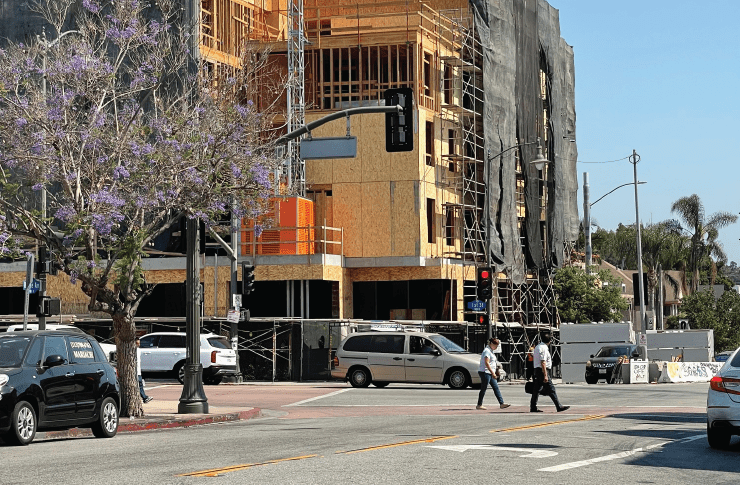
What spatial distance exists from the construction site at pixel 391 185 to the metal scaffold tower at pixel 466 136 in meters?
0.10

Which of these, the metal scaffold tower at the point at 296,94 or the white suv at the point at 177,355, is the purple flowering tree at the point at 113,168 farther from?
the metal scaffold tower at the point at 296,94

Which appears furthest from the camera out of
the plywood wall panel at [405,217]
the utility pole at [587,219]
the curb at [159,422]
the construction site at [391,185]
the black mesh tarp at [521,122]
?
the utility pole at [587,219]

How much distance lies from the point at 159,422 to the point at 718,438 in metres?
10.5

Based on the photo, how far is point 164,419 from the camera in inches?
→ 870

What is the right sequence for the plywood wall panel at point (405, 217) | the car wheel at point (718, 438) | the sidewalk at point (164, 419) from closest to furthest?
1. the car wheel at point (718, 438)
2. the sidewalk at point (164, 419)
3. the plywood wall panel at point (405, 217)

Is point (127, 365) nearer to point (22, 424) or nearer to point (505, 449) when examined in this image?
point (22, 424)

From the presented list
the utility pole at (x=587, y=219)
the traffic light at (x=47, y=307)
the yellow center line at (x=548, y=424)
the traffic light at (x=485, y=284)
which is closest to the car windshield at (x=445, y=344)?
the traffic light at (x=485, y=284)

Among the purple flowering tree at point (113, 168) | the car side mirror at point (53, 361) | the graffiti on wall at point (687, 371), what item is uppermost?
the purple flowering tree at point (113, 168)

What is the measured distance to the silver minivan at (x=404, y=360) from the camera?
116 ft

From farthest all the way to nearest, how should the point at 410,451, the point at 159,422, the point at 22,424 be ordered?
the point at 159,422, the point at 22,424, the point at 410,451

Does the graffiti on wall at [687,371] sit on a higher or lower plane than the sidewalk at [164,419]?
lower

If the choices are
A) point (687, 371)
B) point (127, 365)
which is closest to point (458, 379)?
point (127, 365)

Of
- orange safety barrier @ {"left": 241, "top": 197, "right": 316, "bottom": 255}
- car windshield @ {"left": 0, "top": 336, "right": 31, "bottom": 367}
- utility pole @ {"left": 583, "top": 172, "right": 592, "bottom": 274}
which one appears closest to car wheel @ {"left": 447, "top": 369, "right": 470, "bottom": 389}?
orange safety barrier @ {"left": 241, "top": 197, "right": 316, "bottom": 255}

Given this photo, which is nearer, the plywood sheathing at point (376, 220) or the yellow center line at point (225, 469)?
the yellow center line at point (225, 469)
